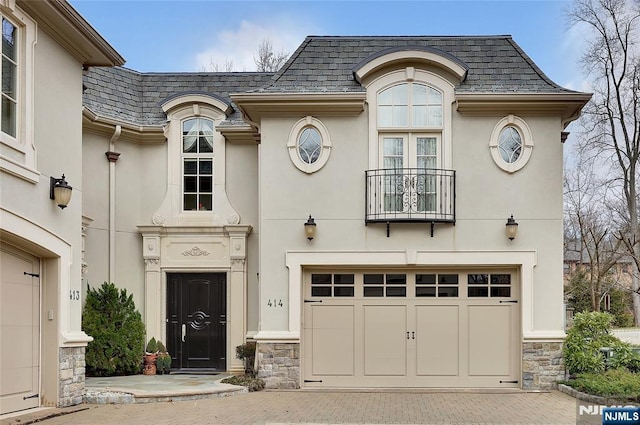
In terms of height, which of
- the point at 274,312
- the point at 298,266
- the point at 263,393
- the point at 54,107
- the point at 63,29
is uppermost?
the point at 63,29

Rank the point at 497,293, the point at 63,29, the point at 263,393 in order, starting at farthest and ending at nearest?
1. the point at 497,293
2. the point at 263,393
3. the point at 63,29

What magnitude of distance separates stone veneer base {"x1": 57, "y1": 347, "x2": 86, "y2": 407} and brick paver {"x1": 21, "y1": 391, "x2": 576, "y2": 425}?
0.30 meters

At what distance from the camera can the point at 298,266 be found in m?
13.3

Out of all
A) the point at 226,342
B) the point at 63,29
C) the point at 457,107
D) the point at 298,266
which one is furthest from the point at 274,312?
the point at 63,29

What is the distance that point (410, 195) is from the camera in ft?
43.0

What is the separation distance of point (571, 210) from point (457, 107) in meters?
21.7

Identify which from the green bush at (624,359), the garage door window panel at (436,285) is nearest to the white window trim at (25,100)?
the garage door window panel at (436,285)

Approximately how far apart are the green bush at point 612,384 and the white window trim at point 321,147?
567 cm

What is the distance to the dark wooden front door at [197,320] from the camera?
49.4ft

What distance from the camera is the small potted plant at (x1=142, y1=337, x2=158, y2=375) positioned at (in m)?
14.5

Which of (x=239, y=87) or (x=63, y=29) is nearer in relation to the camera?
(x=63, y=29)

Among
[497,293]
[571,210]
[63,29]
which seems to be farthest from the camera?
[571,210]

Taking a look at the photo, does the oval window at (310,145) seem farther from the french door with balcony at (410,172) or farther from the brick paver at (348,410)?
the brick paver at (348,410)

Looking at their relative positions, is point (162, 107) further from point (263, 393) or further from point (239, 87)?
point (263, 393)
